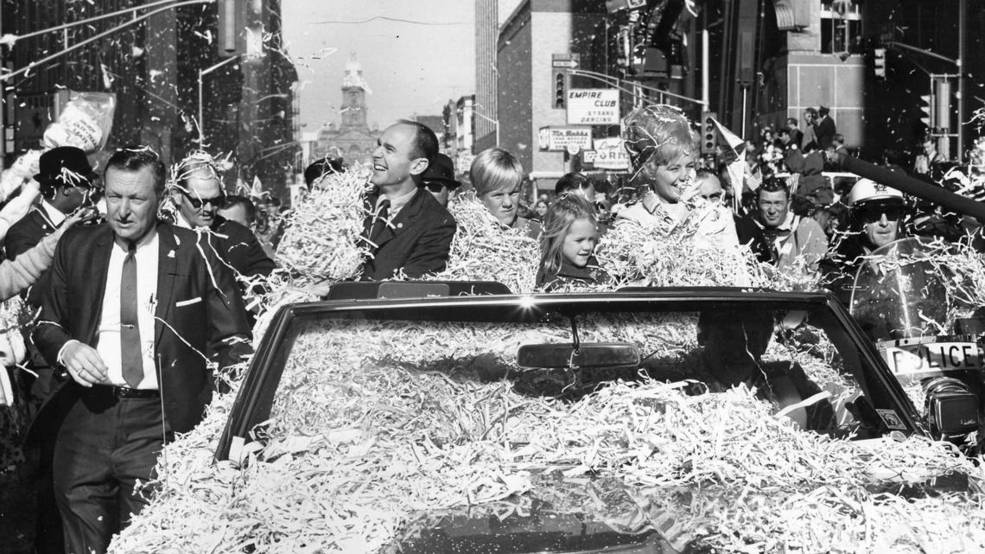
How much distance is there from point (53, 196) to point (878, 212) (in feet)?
15.4

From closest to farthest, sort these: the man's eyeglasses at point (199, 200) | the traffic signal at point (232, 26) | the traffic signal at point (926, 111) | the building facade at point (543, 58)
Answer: the man's eyeglasses at point (199, 200) < the traffic signal at point (232, 26) < the traffic signal at point (926, 111) < the building facade at point (543, 58)

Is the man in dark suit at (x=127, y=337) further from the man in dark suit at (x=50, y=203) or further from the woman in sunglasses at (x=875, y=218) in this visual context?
the woman in sunglasses at (x=875, y=218)

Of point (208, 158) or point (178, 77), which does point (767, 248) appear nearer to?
point (208, 158)

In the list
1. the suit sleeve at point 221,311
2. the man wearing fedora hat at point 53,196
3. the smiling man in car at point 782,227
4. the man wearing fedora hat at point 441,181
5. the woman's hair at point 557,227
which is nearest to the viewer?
the suit sleeve at point 221,311

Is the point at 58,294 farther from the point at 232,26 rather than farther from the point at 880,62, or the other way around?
the point at 880,62

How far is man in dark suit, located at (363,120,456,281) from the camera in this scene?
5555 mm

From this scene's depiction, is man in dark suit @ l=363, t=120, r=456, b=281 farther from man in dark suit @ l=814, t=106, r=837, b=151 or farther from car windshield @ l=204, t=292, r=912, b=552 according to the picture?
man in dark suit @ l=814, t=106, r=837, b=151

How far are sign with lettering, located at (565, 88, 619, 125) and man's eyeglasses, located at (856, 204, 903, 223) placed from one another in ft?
122

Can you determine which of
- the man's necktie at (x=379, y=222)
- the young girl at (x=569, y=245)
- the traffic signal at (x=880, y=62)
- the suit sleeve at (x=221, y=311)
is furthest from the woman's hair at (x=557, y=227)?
the traffic signal at (x=880, y=62)

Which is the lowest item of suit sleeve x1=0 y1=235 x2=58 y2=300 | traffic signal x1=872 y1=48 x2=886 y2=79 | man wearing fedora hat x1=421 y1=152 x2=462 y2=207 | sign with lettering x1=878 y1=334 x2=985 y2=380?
sign with lettering x1=878 y1=334 x2=985 y2=380

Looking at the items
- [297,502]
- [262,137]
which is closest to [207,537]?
[297,502]

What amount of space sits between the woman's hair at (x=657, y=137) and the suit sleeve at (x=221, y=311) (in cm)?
209

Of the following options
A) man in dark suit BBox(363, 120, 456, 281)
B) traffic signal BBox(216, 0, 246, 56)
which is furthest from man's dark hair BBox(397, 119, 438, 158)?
traffic signal BBox(216, 0, 246, 56)

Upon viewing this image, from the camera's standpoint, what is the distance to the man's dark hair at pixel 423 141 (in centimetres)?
613
